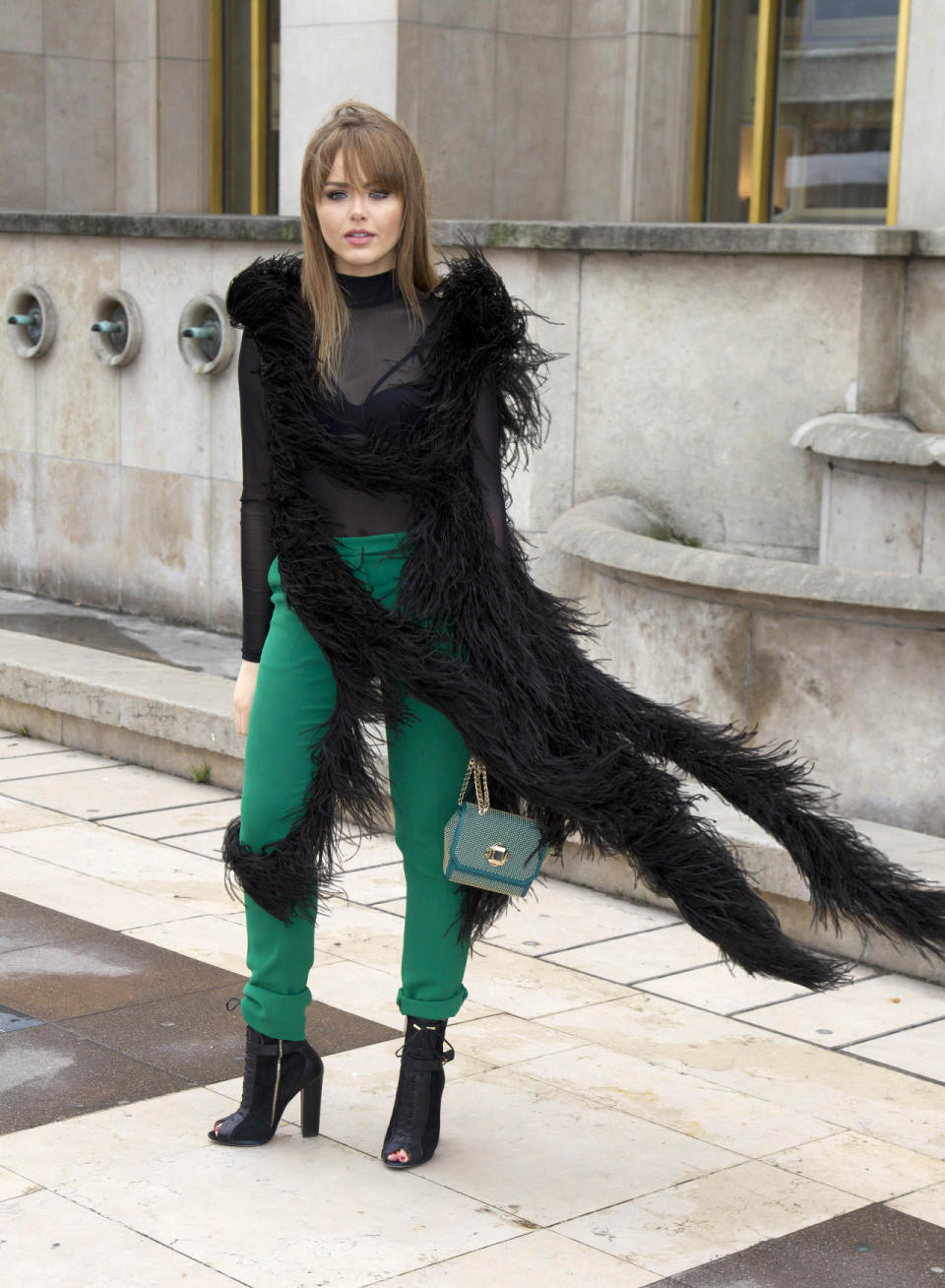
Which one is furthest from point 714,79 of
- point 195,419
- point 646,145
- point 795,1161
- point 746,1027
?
point 795,1161

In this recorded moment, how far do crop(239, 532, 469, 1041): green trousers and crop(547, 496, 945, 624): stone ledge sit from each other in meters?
2.50

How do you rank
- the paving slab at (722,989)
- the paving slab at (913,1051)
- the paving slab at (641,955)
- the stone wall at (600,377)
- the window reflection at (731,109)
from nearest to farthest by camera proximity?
the paving slab at (913,1051) < the paving slab at (722,989) < the paving slab at (641,955) < the stone wall at (600,377) < the window reflection at (731,109)

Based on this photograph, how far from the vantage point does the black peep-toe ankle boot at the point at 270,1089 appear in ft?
12.3

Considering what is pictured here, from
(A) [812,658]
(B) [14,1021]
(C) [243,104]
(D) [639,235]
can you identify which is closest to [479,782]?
(B) [14,1021]

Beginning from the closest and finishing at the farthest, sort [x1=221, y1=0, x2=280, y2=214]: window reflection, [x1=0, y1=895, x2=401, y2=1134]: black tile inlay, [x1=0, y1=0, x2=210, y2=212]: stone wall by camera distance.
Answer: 1. [x1=0, y1=895, x2=401, y2=1134]: black tile inlay
2. [x1=0, y1=0, x2=210, y2=212]: stone wall
3. [x1=221, y1=0, x2=280, y2=214]: window reflection

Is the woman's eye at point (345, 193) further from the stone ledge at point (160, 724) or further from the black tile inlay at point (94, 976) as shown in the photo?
the stone ledge at point (160, 724)

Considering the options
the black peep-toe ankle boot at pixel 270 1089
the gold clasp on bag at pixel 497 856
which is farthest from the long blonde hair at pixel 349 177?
the black peep-toe ankle boot at pixel 270 1089

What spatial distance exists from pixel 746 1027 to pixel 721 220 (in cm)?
789

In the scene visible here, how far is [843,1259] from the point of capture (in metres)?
3.43

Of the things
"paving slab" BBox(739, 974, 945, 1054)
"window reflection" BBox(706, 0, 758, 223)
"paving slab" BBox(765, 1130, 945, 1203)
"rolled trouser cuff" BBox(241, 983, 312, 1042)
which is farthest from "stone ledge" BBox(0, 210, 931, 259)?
"window reflection" BBox(706, 0, 758, 223)

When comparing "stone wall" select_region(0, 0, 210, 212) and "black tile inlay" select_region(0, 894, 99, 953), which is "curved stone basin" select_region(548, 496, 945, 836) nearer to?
"black tile inlay" select_region(0, 894, 99, 953)

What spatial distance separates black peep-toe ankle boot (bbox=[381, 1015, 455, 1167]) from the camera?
3.71m

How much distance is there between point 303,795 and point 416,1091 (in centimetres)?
63

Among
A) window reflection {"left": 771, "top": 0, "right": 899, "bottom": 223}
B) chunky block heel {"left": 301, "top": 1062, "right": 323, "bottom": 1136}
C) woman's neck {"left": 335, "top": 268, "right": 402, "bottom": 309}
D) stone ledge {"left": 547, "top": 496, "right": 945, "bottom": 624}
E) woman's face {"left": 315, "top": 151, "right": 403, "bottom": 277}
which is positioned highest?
window reflection {"left": 771, "top": 0, "right": 899, "bottom": 223}
